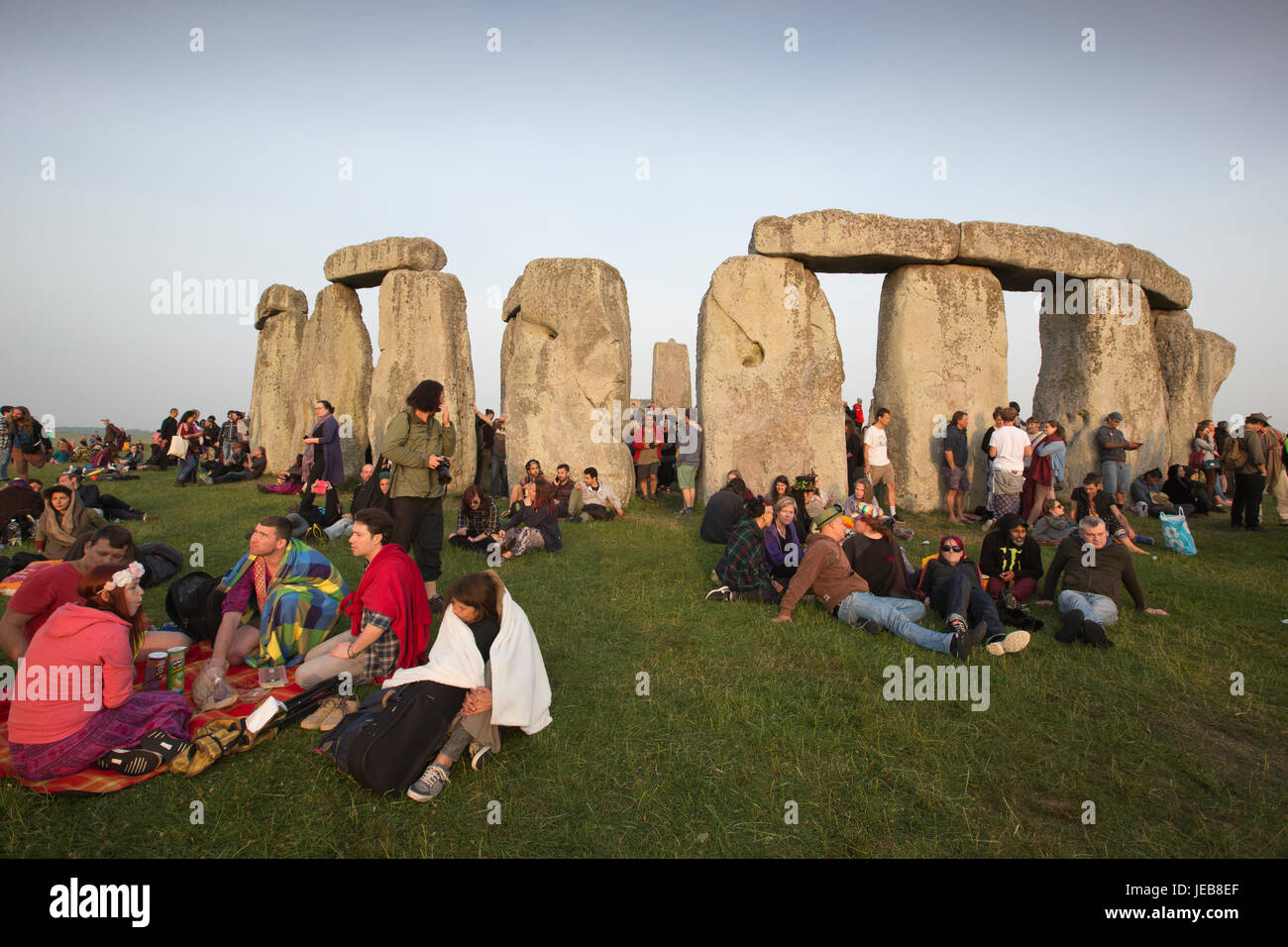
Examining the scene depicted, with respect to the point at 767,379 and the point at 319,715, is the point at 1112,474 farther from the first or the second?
the point at 319,715

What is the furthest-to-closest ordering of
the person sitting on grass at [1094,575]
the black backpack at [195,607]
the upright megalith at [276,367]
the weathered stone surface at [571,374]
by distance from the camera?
1. the upright megalith at [276,367]
2. the weathered stone surface at [571,374]
3. the person sitting on grass at [1094,575]
4. the black backpack at [195,607]

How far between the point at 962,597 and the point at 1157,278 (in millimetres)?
11482

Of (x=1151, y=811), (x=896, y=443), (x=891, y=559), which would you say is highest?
(x=896, y=443)

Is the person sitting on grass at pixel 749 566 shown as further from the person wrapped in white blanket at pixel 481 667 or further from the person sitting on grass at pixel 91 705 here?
the person sitting on grass at pixel 91 705

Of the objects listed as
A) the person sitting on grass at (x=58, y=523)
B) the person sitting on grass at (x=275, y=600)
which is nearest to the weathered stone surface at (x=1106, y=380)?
the person sitting on grass at (x=275, y=600)

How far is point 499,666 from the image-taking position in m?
3.69

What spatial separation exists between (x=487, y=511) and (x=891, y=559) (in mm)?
4745

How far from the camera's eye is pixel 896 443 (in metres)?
12.1

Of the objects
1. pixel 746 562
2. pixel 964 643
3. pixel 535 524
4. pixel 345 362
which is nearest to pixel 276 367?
pixel 345 362

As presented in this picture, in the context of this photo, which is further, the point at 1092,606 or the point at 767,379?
the point at 767,379

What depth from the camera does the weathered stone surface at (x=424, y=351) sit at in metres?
13.2

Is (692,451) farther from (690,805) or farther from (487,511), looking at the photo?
(690,805)

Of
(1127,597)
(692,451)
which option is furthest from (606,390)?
(1127,597)

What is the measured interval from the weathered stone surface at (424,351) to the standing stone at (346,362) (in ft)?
5.70
